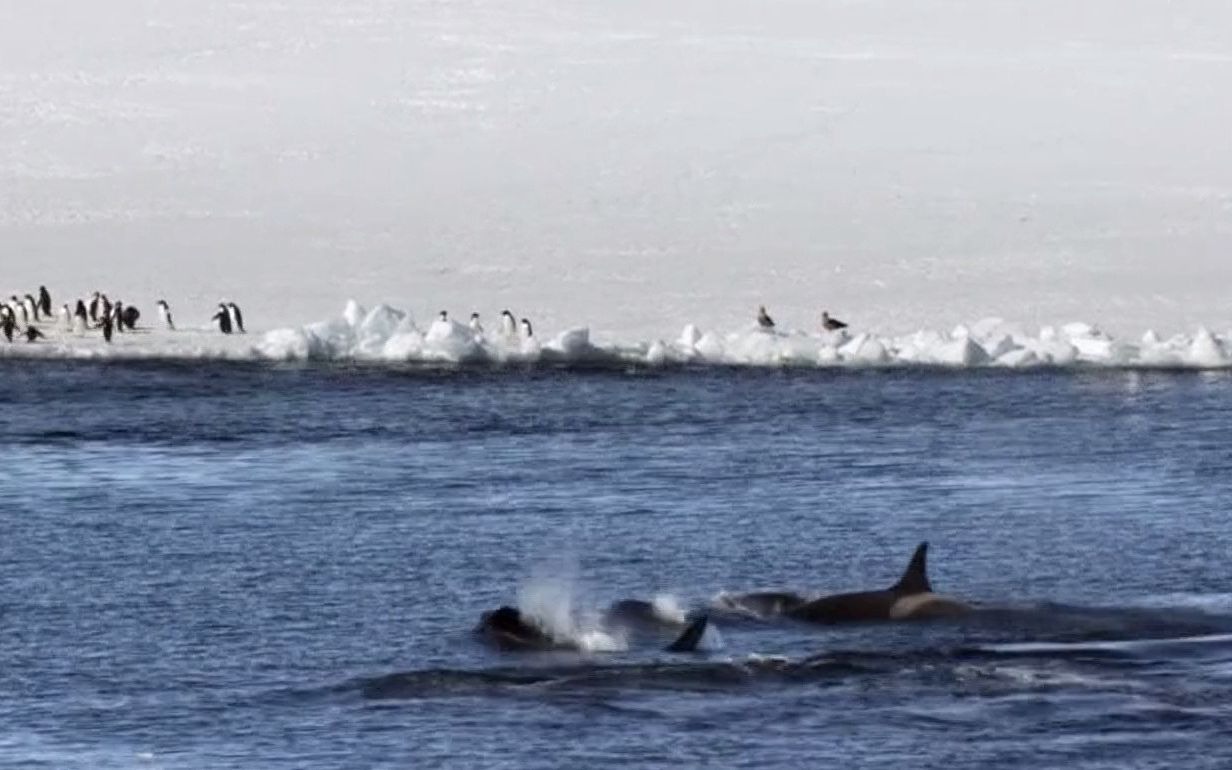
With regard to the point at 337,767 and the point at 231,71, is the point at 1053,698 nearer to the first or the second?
the point at 337,767

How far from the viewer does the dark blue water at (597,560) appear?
1756 centimetres

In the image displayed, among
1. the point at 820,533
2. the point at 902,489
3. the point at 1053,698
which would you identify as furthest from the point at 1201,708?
the point at 902,489

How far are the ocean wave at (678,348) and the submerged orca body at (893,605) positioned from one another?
16092 millimetres

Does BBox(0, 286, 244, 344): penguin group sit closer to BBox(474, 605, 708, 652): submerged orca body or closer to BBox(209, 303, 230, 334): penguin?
BBox(209, 303, 230, 334): penguin

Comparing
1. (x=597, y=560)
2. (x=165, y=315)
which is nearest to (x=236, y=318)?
(x=165, y=315)

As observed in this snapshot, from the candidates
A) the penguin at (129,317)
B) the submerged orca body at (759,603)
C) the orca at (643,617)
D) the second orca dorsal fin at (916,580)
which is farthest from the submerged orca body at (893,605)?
the penguin at (129,317)

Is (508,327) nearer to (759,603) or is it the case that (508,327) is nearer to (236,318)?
(236,318)

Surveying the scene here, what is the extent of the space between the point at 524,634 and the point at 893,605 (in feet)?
8.91

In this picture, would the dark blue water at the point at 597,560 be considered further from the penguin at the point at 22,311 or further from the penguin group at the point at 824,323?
the penguin at the point at 22,311

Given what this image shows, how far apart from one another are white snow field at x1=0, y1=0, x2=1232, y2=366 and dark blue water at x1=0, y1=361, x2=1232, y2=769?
4.08 m

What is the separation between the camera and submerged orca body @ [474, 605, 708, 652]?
65.2ft

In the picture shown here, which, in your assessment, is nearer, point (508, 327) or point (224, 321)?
point (508, 327)

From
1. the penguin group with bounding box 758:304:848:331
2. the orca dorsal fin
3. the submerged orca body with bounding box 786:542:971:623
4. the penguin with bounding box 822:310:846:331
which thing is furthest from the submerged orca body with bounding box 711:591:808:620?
the penguin with bounding box 822:310:846:331

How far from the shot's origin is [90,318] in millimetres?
43938
